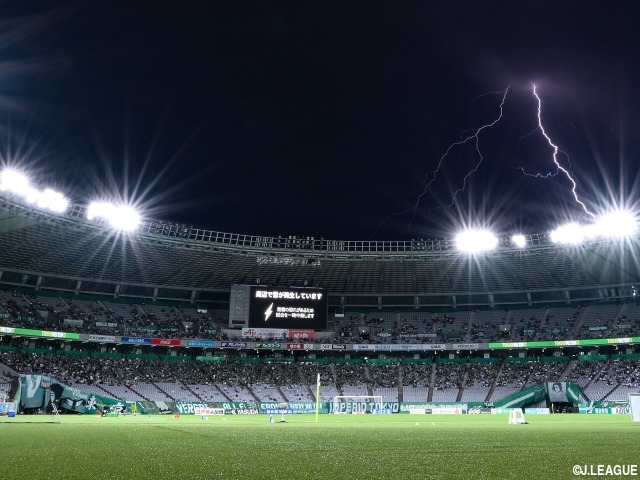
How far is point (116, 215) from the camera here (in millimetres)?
55000

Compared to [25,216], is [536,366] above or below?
below

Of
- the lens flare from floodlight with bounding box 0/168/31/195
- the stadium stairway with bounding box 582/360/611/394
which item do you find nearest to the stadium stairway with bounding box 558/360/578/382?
the stadium stairway with bounding box 582/360/611/394

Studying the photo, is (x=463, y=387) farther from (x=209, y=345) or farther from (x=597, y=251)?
(x=209, y=345)

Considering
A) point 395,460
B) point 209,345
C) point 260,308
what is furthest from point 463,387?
point 395,460

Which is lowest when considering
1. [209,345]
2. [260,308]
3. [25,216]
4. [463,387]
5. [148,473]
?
[148,473]

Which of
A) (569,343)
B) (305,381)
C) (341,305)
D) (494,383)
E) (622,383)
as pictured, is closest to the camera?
(622,383)

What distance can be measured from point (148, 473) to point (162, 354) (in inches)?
2645

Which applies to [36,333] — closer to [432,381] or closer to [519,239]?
[432,381]

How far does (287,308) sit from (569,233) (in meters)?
33.7

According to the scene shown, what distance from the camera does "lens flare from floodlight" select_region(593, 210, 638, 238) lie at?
53.1m

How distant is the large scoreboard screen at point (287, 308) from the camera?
6606 centimetres

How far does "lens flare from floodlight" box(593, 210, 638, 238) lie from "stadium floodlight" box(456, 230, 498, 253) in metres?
10.7

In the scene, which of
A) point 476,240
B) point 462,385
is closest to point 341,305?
point 462,385

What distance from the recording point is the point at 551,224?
206 ft
